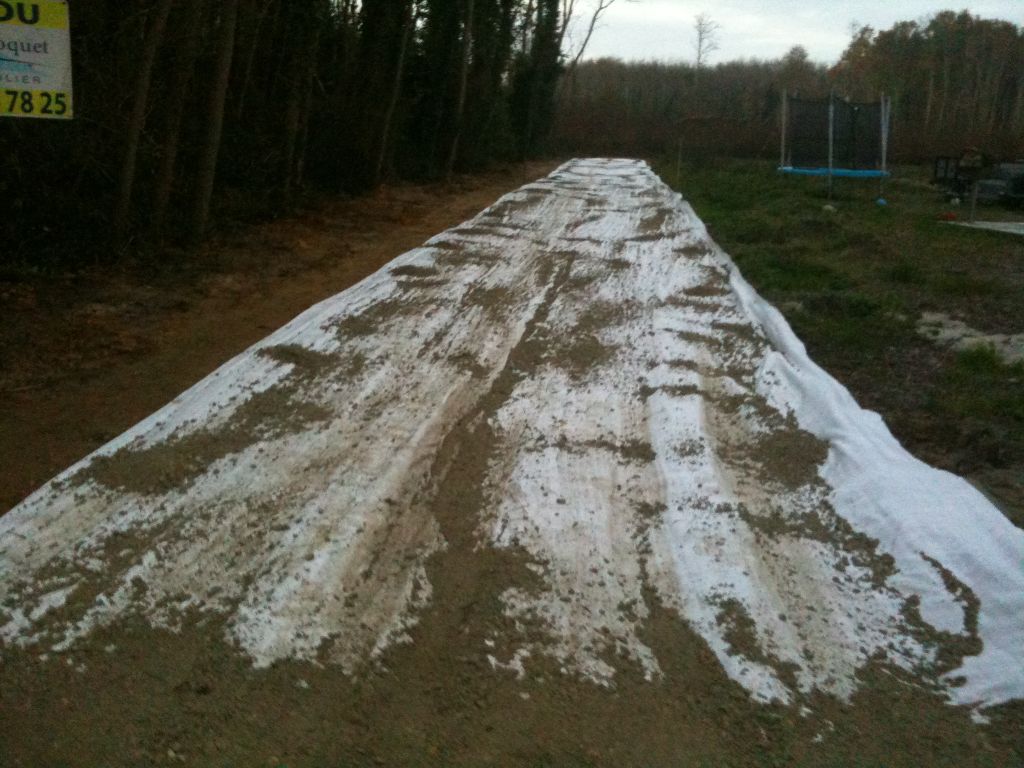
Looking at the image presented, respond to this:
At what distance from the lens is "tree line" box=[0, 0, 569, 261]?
903 centimetres

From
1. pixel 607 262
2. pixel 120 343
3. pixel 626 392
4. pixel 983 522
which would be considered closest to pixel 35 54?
pixel 120 343

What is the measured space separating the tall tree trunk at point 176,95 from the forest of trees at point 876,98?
97.1ft

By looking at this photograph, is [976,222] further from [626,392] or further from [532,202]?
[626,392]

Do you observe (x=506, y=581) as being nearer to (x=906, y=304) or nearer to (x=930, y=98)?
(x=906, y=304)

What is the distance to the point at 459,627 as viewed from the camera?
3.67 m

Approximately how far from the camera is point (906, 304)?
9.46m

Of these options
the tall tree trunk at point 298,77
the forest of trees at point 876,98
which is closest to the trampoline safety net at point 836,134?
the forest of trees at point 876,98

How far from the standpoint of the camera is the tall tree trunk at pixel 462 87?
22.2m

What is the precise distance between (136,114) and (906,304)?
770 centimetres

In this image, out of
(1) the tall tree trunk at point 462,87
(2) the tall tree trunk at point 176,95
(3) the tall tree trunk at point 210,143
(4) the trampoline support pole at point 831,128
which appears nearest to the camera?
(2) the tall tree trunk at point 176,95

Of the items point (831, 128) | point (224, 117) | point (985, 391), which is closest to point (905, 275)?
point (985, 391)

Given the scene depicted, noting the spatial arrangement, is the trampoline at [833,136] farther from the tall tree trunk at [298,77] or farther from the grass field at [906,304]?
the tall tree trunk at [298,77]

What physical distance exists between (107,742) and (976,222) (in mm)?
17534

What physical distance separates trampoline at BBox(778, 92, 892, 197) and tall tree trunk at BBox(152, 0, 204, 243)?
16.8 m
